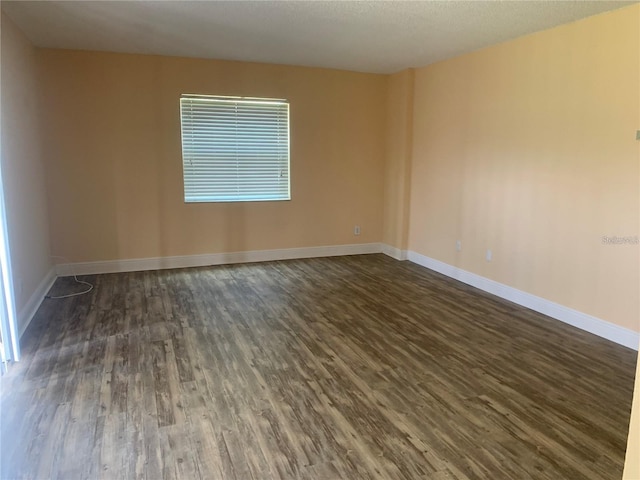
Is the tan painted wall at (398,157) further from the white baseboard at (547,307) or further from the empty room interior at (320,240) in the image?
the white baseboard at (547,307)

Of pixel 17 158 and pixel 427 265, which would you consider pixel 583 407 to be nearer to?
pixel 427 265

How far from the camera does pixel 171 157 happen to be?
5.25 meters

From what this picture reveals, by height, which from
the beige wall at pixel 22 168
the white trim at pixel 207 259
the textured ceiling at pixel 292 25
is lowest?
the white trim at pixel 207 259

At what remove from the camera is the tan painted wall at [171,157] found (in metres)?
4.86

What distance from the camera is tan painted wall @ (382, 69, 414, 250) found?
5727 mm

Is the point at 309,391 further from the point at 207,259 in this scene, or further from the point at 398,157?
the point at 398,157

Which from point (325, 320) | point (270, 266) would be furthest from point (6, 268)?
point (270, 266)

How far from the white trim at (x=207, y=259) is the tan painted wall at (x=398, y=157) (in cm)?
52

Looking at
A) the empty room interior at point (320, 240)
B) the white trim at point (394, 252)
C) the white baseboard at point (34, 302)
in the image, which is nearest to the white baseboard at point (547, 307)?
the empty room interior at point (320, 240)

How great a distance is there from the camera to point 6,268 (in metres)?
2.87

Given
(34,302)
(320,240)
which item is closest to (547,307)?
(320,240)

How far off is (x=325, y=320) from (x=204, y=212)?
2477mm

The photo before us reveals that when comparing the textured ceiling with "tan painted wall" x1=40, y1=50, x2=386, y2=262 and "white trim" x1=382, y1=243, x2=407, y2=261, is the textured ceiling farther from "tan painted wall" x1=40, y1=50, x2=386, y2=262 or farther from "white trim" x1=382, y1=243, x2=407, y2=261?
"white trim" x1=382, y1=243, x2=407, y2=261

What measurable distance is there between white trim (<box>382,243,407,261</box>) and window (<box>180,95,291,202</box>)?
5.30ft
